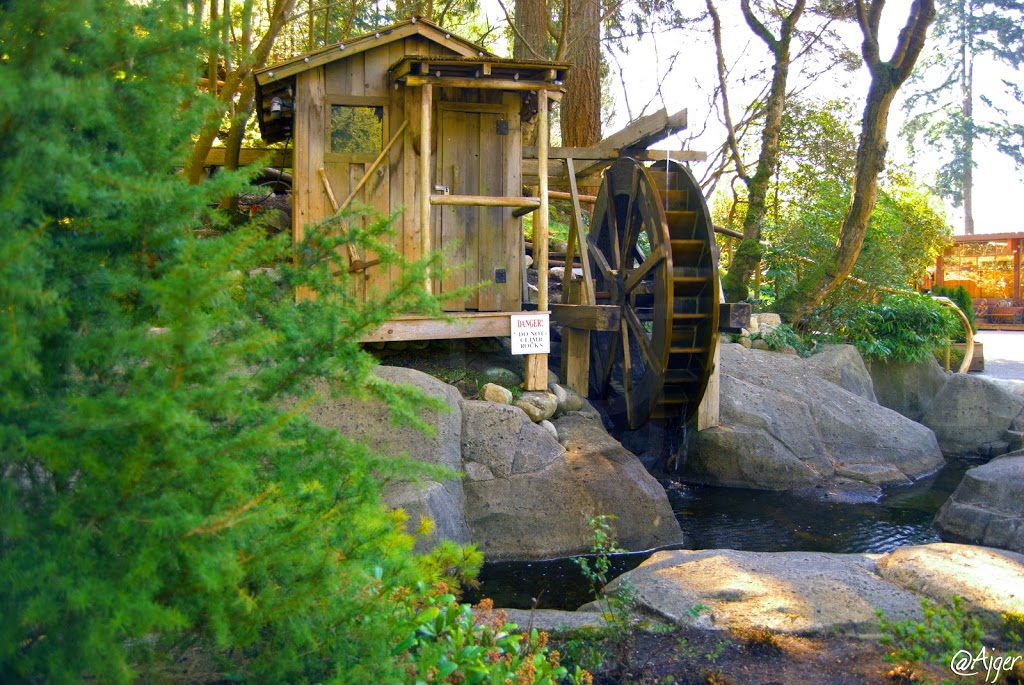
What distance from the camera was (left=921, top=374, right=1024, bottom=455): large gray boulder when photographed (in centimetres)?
1069

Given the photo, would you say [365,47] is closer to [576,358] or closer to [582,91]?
[576,358]

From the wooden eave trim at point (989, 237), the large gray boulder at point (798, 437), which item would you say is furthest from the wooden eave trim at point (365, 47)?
the wooden eave trim at point (989, 237)

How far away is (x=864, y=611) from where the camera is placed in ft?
12.7

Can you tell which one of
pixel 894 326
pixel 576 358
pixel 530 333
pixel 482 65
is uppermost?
pixel 482 65

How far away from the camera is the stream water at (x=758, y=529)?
5.92 m

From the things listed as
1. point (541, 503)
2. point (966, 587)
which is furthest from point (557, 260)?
point (966, 587)

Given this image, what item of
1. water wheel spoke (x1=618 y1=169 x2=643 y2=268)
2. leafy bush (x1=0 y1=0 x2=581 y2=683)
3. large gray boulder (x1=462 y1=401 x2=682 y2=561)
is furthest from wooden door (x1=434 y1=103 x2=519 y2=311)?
leafy bush (x1=0 y1=0 x2=581 y2=683)

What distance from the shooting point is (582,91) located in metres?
12.9

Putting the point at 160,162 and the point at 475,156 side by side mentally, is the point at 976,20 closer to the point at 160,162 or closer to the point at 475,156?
the point at 475,156

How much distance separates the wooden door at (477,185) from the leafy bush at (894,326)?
567 centimetres

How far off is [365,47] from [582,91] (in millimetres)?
5509

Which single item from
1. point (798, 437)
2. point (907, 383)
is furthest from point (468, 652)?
point (907, 383)

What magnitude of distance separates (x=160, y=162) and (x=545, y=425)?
5.81m

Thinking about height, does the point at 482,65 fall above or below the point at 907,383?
above
